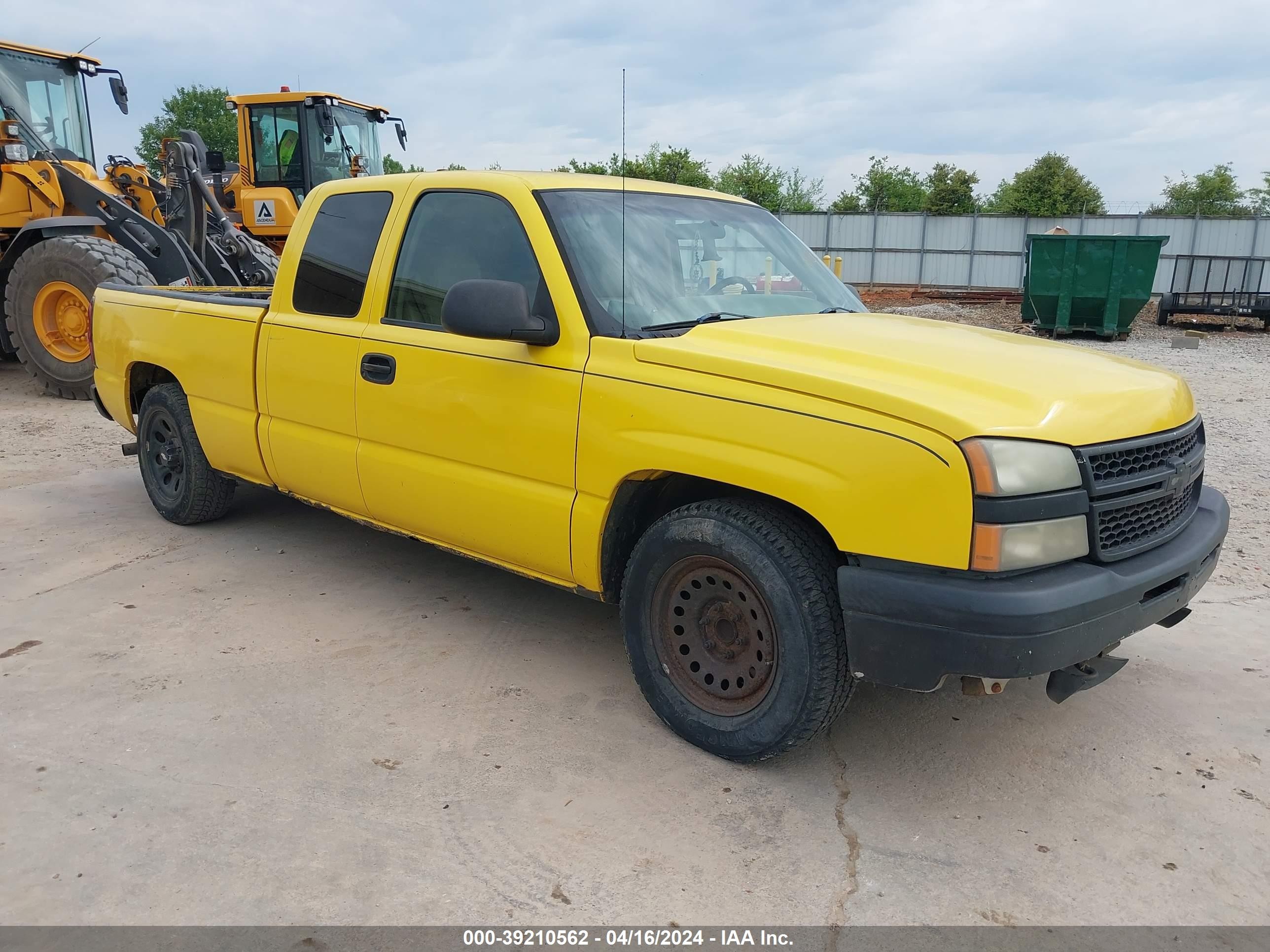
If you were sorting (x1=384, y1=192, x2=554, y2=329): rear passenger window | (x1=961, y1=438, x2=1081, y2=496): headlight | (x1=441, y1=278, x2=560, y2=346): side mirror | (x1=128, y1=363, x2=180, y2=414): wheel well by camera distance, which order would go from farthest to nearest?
(x1=128, y1=363, x2=180, y2=414): wheel well, (x1=384, y1=192, x2=554, y2=329): rear passenger window, (x1=441, y1=278, x2=560, y2=346): side mirror, (x1=961, y1=438, x2=1081, y2=496): headlight

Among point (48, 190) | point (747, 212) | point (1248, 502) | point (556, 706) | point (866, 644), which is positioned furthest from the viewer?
point (48, 190)

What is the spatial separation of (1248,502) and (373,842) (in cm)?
584

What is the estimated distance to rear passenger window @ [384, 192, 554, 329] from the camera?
145 inches

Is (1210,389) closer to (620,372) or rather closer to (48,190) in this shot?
(620,372)

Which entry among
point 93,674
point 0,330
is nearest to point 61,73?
point 0,330

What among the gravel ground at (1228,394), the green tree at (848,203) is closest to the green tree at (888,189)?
the green tree at (848,203)

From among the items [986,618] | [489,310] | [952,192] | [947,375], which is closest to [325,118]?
[489,310]

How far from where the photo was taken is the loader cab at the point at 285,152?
13664mm

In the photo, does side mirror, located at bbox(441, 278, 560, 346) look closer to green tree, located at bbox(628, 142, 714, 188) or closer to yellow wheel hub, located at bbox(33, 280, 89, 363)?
yellow wheel hub, located at bbox(33, 280, 89, 363)

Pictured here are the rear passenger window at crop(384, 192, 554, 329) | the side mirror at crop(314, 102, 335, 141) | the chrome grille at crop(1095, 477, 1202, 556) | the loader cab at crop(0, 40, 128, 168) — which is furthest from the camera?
the side mirror at crop(314, 102, 335, 141)

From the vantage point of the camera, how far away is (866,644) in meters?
2.78

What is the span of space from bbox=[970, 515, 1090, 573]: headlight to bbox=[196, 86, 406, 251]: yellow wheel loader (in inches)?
509

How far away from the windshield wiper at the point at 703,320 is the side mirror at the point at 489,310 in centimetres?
43


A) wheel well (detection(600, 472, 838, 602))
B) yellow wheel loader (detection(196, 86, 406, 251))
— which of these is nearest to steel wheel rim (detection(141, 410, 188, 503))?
wheel well (detection(600, 472, 838, 602))
